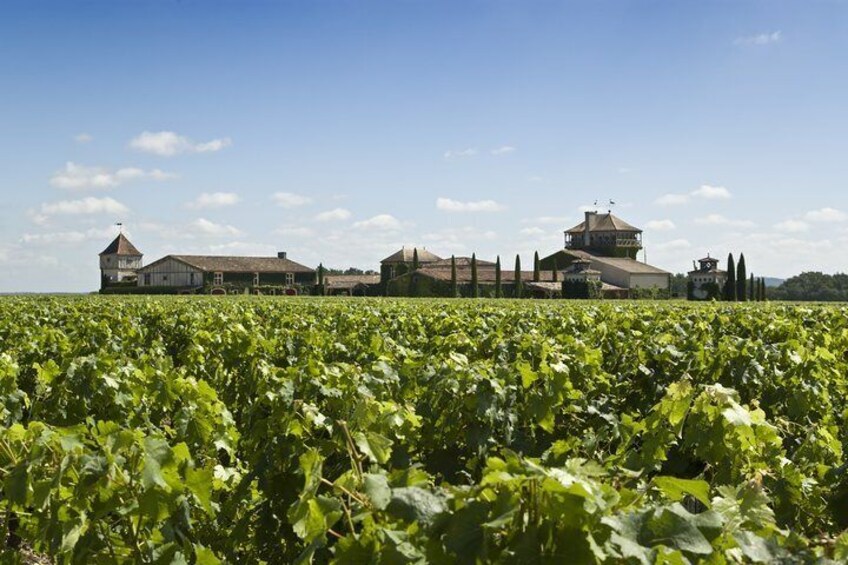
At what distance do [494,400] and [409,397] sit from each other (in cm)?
88

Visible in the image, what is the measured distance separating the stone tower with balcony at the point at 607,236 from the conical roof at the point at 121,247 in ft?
200

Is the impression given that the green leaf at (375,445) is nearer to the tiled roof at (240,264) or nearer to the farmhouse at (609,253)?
the farmhouse at (609,253)

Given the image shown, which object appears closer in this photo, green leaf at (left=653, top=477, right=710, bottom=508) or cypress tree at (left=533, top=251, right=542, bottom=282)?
green leaf at (left=653, top=477, right=710, bottom=508)

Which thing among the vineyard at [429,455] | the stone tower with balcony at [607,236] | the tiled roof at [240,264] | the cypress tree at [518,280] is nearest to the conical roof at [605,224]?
the stone tower with balcony at [607,236]

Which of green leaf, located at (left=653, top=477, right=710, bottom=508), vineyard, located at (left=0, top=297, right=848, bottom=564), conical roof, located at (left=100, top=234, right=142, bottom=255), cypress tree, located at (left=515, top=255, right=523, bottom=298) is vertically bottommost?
vineyard, located at (left=0, top=297, right=848, bottom=564)

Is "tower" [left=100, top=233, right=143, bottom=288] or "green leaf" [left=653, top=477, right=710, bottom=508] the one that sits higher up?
"tower" [left=100, top=233, right=143, bottom=288]

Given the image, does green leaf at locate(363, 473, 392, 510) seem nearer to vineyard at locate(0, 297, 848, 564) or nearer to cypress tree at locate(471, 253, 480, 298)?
vineyard at locate(0, 297, 848, 564)

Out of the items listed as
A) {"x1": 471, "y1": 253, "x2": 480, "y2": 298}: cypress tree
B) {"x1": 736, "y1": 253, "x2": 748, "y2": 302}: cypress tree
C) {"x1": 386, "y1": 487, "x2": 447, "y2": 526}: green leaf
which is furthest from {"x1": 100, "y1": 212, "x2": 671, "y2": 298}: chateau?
{"x1": 386, "y1": 487, "x2": 447, "y2": 526}: green leaf

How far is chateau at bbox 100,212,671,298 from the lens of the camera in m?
81.1

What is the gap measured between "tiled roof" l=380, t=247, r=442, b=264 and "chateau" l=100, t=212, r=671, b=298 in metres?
0.12

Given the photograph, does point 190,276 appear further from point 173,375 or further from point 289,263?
point 173,375

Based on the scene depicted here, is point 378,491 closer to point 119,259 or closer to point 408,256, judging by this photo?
point 408,256

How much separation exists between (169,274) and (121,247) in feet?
67.1

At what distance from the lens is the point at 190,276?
91.2m
